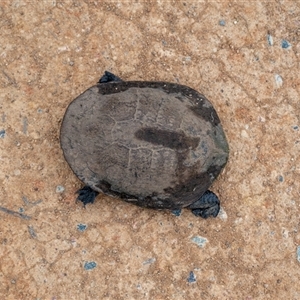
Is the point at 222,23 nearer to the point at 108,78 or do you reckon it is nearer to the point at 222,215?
the point at 108,78

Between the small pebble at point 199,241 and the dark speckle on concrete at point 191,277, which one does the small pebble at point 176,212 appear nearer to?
the small pebble at point 199,241

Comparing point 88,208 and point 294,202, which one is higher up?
point 294,202

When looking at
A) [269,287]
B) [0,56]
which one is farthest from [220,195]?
[0,56]

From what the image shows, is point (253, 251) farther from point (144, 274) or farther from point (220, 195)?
point (144, 274)

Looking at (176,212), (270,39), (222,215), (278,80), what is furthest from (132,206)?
(270,39)

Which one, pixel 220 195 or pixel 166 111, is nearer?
pixel 166 111

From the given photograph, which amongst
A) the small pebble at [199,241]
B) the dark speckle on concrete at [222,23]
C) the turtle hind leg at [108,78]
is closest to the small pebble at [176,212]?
the small pebble at [199,241]

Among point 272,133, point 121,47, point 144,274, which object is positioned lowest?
point 144,274

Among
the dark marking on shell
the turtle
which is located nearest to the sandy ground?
the turtle
